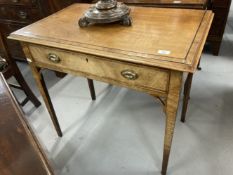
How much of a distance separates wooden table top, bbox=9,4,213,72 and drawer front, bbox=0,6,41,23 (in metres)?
0.78

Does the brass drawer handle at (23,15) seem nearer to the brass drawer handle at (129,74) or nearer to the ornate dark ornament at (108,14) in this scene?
the ornate dark ornament at (108,14)

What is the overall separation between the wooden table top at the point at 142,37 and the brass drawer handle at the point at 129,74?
7 centimetres

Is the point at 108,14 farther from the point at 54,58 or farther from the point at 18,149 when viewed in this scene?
the point at 18,149

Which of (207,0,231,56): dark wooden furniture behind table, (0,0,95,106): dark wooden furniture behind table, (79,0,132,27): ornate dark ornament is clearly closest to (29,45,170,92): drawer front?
(79,0,132,27): ornate dark ornament

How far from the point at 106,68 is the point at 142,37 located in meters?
0.20

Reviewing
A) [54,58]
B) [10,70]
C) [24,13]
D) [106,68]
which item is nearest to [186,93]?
[106,68]

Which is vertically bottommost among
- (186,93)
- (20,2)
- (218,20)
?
(186,93)

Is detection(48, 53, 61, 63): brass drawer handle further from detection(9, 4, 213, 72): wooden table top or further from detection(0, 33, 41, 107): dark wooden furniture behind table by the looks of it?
detection(0, 33, 41, 107): dark wooden furniture behind table

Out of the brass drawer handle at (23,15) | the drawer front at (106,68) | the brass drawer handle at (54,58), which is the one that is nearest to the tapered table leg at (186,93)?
the drawer front at (106,68)

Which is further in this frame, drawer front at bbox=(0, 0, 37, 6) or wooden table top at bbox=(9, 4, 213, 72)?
drawer front at bbox=(0, 0, 37, 6)

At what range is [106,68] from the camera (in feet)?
2.97

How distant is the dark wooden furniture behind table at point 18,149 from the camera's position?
0.44 metres

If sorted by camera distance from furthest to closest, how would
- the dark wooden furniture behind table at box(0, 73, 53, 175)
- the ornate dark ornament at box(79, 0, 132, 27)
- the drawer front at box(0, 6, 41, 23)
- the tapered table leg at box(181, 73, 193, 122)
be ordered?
the drawer front at box(0, 6, 41, 23) < the tapered table leg at box(181, 73, 193, 122) < the ornate dark ornament at box(79, 0, 132, 27) < the dark wooden furniture behind table at box(0, 73, 53, 175)

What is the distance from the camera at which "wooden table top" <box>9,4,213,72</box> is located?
783 millimetres
